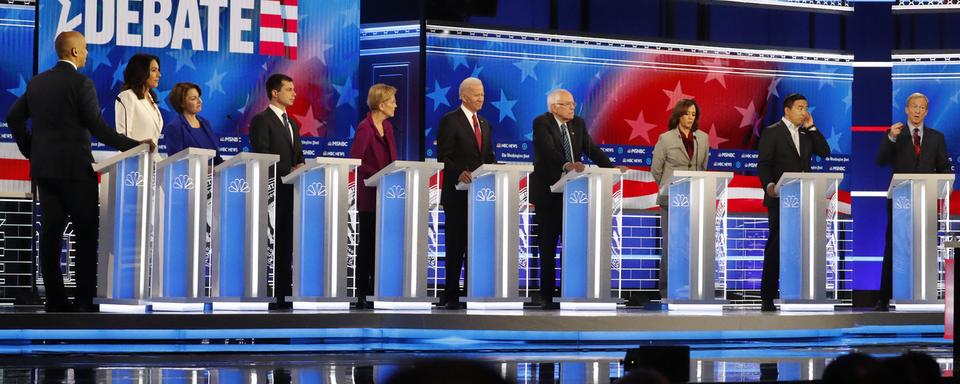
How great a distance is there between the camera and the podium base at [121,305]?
25.2ft

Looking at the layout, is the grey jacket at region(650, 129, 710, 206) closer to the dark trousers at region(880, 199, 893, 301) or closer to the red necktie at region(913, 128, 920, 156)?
the dark trousers at region(880, 199, 893, 301)

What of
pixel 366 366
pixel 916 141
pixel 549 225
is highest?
pixel 916 141

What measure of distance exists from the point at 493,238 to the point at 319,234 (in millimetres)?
1093

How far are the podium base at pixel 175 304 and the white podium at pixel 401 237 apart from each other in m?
1.15

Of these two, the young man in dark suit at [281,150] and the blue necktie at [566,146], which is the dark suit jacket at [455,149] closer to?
the blue necktie at [566,146]

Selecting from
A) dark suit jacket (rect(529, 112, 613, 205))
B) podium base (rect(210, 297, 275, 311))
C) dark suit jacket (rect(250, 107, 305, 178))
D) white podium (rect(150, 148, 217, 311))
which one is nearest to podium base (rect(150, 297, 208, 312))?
white podium (rect(150, 148, 217, 311))

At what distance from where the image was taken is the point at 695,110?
9.45 meters

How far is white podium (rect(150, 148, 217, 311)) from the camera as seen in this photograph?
7.81 meters

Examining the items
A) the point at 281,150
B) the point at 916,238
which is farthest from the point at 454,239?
the point at 916,238

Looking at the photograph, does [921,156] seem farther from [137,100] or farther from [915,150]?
[137,100]

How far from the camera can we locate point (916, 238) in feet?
31.5

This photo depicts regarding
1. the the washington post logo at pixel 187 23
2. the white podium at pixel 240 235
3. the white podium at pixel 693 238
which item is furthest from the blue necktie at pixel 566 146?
the the washington post logo at pixel 187 23

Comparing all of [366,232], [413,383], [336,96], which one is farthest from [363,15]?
[413,383]

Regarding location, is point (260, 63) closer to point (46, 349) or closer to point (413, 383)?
point (46, 349)
